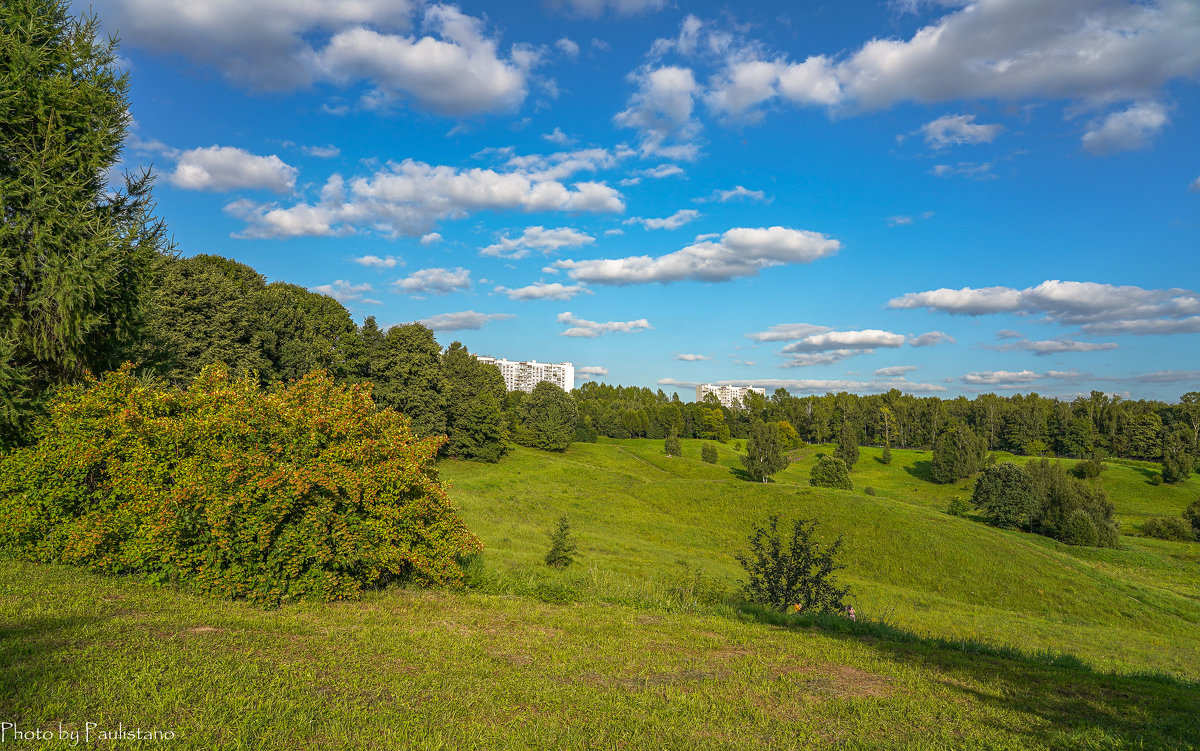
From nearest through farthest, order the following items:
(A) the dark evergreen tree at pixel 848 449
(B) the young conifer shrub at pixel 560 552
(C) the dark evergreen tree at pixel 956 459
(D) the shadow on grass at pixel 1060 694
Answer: (D) the shadow on grass at pixel 1060 694 < (B) the young conifer shrub at pixel 560 552 < (C) the dark evergreen tree at pixel 956 459 < (A) the dark evergreen tree at pixel 848 449

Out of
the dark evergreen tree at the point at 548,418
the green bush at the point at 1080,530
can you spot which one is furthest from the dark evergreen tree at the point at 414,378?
the green bush at the point at 1080,530

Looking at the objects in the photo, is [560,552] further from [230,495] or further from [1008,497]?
[1008,497]

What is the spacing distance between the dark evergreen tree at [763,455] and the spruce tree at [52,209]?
6804 centimetres

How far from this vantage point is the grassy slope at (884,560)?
2091cm

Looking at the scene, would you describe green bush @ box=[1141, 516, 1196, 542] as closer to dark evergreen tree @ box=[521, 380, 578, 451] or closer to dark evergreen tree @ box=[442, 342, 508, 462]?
dark evergreen tree @ box=[521, 380, 578, 451]

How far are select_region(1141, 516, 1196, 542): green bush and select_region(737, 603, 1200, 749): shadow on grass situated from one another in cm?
6408

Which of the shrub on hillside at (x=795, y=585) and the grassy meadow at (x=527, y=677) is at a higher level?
the grassy meadow at (x=527, y=677)

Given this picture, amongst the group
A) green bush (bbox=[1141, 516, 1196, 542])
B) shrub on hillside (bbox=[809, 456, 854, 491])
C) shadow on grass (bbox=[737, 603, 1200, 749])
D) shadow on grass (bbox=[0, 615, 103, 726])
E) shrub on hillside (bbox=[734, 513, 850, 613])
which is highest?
shadow on grass (bbox=[0, 615, 103, 726])

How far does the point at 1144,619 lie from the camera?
29.7 meters

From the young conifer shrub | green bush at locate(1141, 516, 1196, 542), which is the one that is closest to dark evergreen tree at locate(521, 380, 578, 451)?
the young conifer shrub

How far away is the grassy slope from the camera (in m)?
20.9

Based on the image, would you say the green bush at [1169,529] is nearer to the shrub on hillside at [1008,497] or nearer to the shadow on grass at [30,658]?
the shrub on hillside at [1008,497]

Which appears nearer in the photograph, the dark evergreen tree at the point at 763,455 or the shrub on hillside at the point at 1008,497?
the shrub on hillside at the point at 1008,497

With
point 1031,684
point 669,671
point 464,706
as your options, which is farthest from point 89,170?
point 1031,684
